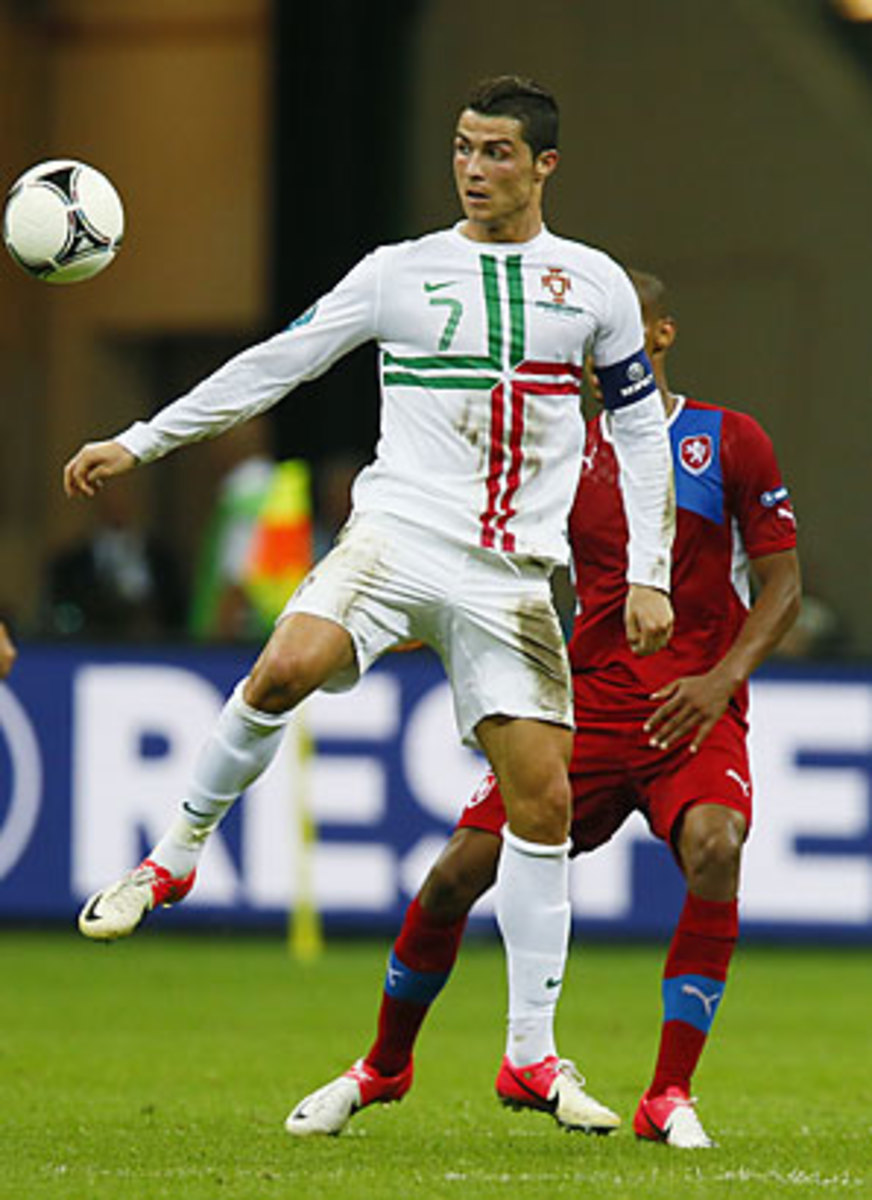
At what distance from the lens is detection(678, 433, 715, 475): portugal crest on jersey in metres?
7.54

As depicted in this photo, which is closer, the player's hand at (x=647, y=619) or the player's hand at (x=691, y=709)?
Result: the player's hand at (x=647, y=619)

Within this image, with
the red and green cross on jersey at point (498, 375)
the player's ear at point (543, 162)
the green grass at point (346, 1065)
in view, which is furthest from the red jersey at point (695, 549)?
the green grass at point (346, 1065)

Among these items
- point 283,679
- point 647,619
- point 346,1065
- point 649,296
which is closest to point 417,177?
point 346,1065

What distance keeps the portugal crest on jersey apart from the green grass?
67.2 inches

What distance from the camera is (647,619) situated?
710 centimetres

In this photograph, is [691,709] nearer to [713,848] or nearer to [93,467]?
A: [713,848]

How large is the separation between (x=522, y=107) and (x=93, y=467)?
1.34 m

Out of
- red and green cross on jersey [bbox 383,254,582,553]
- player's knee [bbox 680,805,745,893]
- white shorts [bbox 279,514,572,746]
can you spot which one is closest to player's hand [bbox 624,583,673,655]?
white shorts [bbox 279,514,572,746]

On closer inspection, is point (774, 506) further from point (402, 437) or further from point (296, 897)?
point (296, 897)

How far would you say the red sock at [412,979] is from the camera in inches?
297

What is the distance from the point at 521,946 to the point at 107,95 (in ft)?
44.5

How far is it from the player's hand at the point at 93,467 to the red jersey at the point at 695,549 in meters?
1.38

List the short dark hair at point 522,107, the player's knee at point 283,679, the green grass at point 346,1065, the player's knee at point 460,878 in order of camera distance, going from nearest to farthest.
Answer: the green grass at point 346,1065 < the player's knee at point 283,679 < the short dark hair at point 522,107 < the player's knee at point 460,878

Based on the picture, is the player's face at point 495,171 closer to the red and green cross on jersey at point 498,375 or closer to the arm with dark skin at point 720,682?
the red and green cross on jersey at point 498,375
